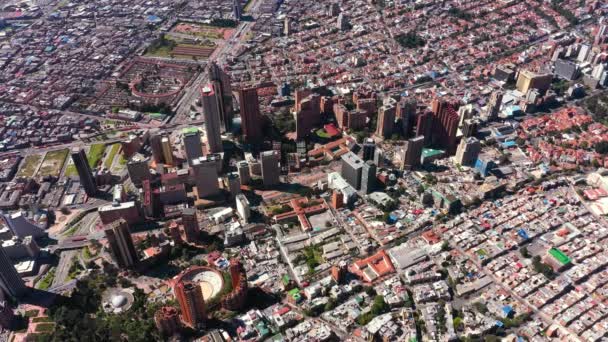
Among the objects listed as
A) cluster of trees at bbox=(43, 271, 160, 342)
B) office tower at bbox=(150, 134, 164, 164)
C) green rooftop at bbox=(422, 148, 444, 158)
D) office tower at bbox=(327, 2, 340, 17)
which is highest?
office tower at bbox=(327, 2, 340, 17)

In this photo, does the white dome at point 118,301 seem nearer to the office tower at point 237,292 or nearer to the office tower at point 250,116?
the office tower at point 237,292

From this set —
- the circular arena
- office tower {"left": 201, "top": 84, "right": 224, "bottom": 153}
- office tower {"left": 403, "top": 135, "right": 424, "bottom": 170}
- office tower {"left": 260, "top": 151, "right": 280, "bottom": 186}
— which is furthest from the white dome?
office tower {"left": 403, "top": 135, "right": 424, "bottom": 170}

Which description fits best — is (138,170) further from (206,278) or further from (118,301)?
(206,278)

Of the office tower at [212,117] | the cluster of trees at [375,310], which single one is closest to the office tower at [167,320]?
the cluster of trees at [375,310]

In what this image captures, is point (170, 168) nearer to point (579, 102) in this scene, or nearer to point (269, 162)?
point (269, 162)

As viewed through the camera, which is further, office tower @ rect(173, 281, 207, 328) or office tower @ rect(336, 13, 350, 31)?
office tower @ rect(336, 13, 350, 31)

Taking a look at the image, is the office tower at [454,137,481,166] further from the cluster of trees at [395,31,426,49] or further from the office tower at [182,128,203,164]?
the cluster of trees at [395,31,426,49]

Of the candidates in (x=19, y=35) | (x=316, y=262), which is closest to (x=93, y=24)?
(x=19, y=35)
